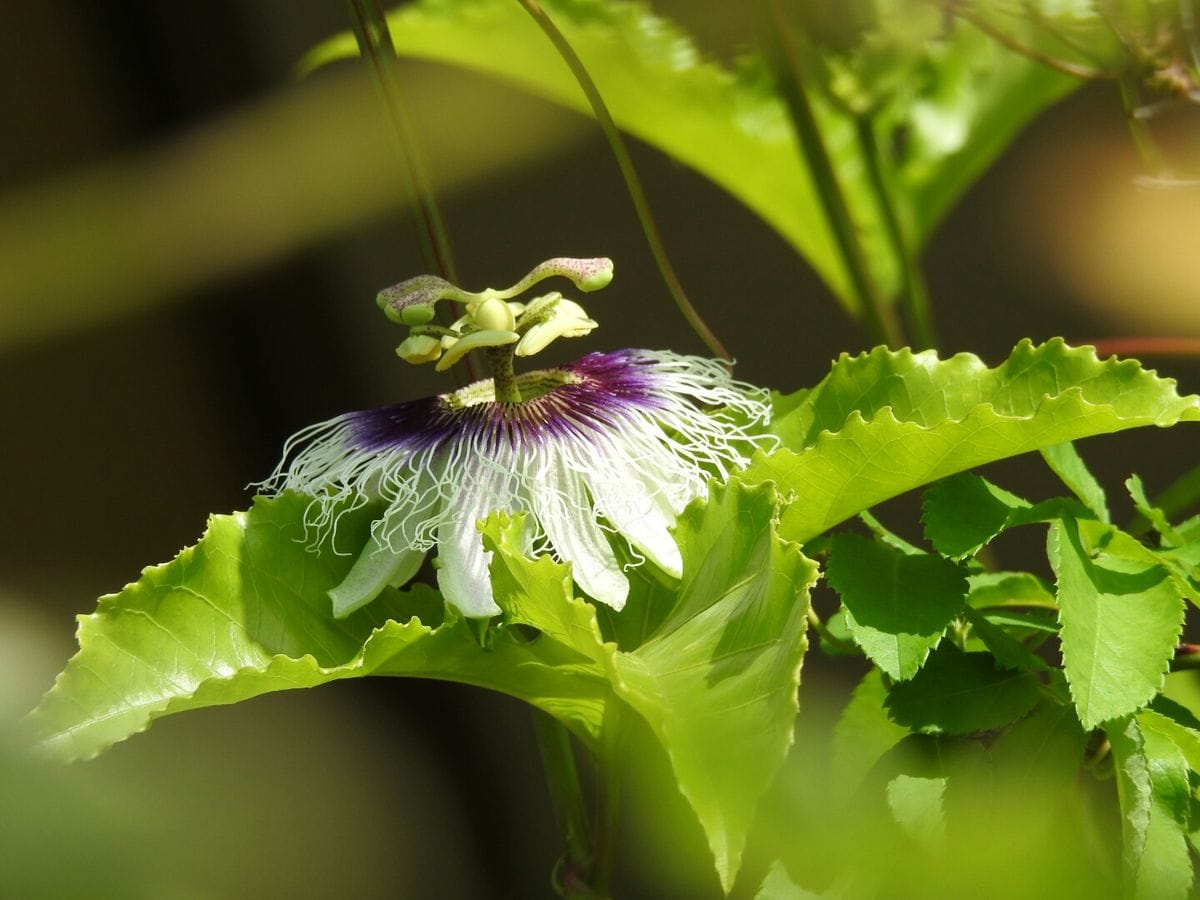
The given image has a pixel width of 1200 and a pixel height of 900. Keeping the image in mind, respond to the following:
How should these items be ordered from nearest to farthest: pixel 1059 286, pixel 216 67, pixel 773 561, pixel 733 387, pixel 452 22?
pixel 773 561 < pixel 733 387 < pixel 452 22 < pixel 1059 286 < pixel 216 67

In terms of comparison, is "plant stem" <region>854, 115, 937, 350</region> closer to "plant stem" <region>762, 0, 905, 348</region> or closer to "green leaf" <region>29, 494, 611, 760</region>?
"plant stem" <region>762, 0, 905, 348</region>

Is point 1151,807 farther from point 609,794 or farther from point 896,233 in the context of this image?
point 896,233

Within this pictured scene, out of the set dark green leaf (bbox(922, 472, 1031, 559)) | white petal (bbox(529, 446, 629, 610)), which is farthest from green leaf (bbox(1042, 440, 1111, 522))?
white petal (bbox(529, 446, 629, 610))

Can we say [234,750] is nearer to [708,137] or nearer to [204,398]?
[204,398]

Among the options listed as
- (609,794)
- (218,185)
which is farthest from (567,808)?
(218,185)

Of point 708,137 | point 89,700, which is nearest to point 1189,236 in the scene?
point 708,137

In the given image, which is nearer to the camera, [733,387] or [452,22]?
[733,387]
